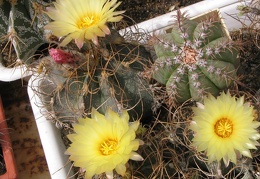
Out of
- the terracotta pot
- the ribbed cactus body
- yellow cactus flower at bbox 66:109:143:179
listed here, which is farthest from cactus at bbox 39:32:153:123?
the terracotta pot

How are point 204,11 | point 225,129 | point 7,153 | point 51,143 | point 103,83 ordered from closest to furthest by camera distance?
point 225,129 → point 103,83 → point 51,143 → point 204,11 → point 7,153

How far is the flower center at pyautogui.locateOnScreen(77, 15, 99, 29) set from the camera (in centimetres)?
81

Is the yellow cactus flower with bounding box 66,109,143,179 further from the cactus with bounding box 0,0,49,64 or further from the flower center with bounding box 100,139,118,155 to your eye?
the cactus with bounding box 0,0,49,64

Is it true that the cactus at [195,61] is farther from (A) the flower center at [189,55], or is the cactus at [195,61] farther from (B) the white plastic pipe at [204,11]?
(B) the white plastic pipe at [204,11]

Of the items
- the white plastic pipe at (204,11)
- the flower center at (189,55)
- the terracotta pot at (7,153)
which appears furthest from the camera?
the terracotta pot at (7,153)

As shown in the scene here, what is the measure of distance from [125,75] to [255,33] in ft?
1.11

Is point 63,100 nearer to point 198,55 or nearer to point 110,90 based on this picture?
point 110,90

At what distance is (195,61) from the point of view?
31.7 inches

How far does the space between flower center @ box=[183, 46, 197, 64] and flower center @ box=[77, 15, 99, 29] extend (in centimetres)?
17

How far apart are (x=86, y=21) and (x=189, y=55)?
0.19m

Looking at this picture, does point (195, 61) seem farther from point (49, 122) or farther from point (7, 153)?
point (7, 153)

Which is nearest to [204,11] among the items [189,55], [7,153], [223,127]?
[189,55]

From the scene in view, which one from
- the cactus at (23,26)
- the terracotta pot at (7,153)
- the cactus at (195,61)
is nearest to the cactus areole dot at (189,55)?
the cactus at (195,61)

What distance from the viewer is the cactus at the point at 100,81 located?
34.4 inches
